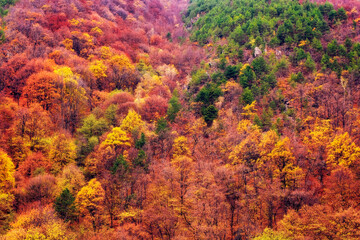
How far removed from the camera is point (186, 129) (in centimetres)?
6412

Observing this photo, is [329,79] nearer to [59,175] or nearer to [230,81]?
[230,81]

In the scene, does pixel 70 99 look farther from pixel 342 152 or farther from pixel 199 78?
pixel 342 152

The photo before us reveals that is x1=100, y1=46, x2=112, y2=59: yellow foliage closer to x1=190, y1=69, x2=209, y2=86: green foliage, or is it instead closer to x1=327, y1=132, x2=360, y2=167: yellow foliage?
x1=190, y1=69, x2=209, y2=86: green foliage

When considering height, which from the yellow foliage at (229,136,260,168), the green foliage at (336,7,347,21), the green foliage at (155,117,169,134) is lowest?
the green foliage at (155,117,169,134)

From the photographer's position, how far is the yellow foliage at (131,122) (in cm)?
5825

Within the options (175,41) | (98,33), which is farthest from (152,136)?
(175,41)

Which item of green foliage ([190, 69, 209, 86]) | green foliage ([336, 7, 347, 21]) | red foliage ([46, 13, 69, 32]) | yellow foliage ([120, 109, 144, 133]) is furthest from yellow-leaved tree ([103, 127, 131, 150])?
green foliage ([336, 7, 347, 21])

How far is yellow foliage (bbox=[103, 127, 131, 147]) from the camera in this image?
174ft

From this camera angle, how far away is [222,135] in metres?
61.5

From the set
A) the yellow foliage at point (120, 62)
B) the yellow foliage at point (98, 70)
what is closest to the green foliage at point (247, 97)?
the yellow foliage at point (120, 62)

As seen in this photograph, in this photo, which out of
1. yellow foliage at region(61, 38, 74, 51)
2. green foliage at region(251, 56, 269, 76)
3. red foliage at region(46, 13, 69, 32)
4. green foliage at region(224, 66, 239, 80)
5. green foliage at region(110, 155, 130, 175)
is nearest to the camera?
green foliage at region(110, 155, 130, 175)

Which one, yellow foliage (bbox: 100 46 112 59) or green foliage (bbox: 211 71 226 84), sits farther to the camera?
yellow foliage (bbox: 100 46 112 59)

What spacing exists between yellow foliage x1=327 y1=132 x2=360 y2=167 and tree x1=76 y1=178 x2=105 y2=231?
34.0 metres

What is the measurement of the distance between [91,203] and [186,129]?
89.1ft
